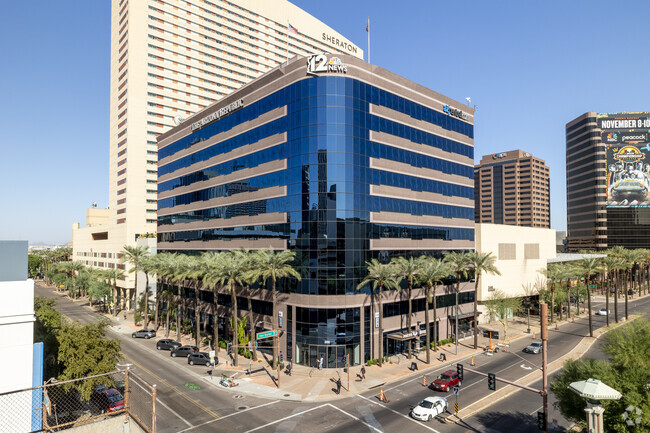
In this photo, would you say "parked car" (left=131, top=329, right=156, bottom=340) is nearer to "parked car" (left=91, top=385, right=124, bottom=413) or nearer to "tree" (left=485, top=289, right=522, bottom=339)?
"parked car" (left=91, top=385, right=124, bottom=413)

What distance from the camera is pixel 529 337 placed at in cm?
7025

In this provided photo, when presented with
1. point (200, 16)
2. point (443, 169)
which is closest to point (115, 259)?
point (200, 16)

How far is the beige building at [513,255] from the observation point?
7812 cm

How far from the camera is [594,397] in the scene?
54.3ft

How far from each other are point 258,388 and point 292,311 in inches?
499

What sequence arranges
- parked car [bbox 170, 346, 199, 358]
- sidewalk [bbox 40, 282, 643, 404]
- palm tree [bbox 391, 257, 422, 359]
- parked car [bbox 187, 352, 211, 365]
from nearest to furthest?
sidewalk [bbox 40, 282, 643, 404]
parked car [bbox 187, 352, 211, 365]
palm tree [bbox 391, 257, 422, 359]
parked car [bbox 170, 346, 199, 358]

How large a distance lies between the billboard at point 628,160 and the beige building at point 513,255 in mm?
110699

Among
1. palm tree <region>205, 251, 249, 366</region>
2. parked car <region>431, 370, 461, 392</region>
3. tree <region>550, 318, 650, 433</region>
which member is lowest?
parked car <region>431, 370, 461, 392</region>

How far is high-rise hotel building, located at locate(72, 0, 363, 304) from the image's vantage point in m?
110

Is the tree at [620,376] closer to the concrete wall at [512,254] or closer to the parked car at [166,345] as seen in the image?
the concrete wall at [512,254]

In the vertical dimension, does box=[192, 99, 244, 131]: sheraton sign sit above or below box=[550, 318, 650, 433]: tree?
above

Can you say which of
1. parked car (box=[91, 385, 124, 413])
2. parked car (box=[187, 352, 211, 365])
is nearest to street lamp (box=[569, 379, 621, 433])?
parked car (box=[91, 385, 124, 413])

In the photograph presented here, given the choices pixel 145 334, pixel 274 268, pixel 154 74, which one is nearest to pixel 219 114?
pixel 274 268

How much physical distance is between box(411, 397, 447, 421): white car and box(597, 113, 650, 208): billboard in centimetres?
18056
